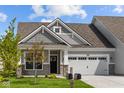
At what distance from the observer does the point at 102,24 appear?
39.4 meters

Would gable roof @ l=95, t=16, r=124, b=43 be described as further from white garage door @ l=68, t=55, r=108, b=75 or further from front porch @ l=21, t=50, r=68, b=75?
front porch @ l=21, t=50, r=68, b=75

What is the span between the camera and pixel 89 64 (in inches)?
1432

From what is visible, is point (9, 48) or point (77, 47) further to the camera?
point (77, 47)

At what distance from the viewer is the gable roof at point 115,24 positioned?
3656 centimetres

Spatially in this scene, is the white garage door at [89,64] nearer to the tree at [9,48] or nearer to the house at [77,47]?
the house at [77,47]

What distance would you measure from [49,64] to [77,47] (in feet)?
12.9

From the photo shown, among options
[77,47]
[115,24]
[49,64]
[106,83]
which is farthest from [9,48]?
[115,24]

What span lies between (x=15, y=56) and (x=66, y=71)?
1043 cm

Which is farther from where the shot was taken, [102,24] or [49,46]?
[102,24]

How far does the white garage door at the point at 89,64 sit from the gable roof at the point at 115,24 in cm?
262

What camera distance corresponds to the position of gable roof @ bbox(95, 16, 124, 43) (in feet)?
120

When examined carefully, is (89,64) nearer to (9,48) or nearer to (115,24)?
(115,24)
